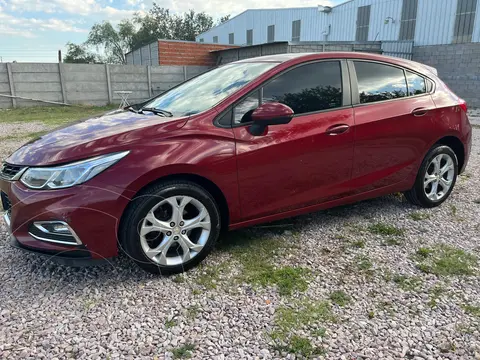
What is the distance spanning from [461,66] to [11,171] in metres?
19.8

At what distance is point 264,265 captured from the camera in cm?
305

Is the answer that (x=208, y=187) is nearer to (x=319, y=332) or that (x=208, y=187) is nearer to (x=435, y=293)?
(x=319, y=332)

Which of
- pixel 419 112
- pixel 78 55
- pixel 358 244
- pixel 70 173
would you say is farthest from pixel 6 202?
pixel 78 55

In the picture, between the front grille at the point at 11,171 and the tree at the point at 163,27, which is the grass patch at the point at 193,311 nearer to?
the front grille at the point at 11,171

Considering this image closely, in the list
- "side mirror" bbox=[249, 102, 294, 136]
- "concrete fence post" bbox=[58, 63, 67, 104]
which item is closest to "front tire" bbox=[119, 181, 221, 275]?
"side mirror" bbox=[249, 102, 294, 136]

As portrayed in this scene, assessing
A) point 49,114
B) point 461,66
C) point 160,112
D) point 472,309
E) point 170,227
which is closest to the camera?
point 472,309

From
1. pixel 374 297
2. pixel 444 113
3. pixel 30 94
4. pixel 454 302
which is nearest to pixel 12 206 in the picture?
pixel 374 297

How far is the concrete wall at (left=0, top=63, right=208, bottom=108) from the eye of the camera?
15.7 meters

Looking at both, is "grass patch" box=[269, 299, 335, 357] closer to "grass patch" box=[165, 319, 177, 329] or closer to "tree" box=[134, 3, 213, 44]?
"grass patch" box=[165, 319, 177, 329]

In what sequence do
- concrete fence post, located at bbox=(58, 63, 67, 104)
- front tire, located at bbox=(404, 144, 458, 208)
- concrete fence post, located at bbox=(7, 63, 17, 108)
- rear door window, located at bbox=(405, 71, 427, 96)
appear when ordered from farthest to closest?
concrete fence post, located at bbox=(58, 63, 67, 104) < concrete fence post, located at bbox=(7, 63, 17, 108) < front tire, located at bbox=(404, 144, 458, 208) < rear door window, located at bbox=(405, 71, 427, 96)

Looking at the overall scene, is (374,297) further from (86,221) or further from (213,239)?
(86,221)

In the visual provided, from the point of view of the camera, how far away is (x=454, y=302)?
→ 2.58m

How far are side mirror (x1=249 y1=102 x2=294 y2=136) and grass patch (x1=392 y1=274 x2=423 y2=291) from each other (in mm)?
1453

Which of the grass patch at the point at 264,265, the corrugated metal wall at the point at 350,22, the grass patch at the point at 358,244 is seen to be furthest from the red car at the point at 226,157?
the corrugated metal wall at the point at 350,22
